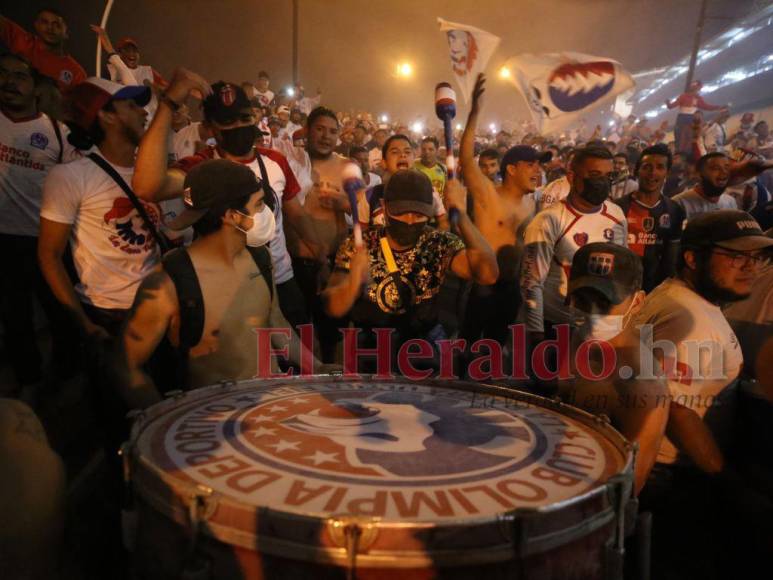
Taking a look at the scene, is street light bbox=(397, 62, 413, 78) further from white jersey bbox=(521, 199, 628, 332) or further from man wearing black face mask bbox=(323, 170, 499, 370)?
man wearing black face mask bbox=(323, 170, 499, 370)

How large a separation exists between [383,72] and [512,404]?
30.2 m

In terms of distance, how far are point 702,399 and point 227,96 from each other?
11.5 feet

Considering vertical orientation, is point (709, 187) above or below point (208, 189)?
above

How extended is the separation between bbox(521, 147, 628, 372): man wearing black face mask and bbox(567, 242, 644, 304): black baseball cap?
123 cm

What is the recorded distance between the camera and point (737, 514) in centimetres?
260

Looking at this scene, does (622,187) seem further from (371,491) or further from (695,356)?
(371,491)

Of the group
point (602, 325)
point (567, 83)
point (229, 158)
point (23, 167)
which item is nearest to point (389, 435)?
point (602, 325)

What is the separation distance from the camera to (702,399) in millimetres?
2773

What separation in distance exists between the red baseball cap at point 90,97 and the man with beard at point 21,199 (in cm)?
123

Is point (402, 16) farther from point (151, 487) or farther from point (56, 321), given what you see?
point (151, 487)

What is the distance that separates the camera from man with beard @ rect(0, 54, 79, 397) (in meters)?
4.25

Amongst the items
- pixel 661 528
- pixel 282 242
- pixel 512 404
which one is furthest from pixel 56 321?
pixel 661 528

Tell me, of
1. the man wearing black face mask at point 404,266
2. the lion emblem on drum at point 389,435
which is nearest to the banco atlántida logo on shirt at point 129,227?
the man wearing black face mask at point 404,266

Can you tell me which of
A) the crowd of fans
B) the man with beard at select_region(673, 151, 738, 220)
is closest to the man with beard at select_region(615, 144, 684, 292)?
the crowd of fans
